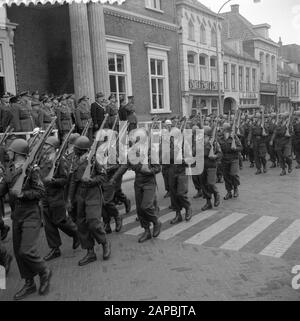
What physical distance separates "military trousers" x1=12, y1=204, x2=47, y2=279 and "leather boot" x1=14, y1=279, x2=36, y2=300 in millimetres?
102

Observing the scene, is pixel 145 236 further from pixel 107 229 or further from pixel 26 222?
pixel 26 222

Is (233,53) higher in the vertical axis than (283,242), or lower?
higher

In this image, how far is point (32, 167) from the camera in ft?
17.1

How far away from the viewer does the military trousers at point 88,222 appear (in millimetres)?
6156

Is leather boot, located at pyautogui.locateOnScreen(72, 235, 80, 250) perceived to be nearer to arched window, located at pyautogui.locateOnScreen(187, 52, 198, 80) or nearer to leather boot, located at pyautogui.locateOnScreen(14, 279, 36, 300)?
leather boot, located at pyautogui.locateOnScreen(14, 279, 36, 300)

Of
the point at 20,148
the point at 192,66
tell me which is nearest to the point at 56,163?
the point at 20,148

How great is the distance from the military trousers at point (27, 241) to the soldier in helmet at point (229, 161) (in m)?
6.11

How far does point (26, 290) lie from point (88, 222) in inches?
53.1

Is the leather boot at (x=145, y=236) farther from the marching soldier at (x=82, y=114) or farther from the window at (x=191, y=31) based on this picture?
the window at (x=191, y=31)

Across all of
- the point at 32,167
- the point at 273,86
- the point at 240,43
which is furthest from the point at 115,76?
the point at 273,86

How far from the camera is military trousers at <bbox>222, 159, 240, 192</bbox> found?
10.4m

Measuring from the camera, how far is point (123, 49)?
18969 millimetres

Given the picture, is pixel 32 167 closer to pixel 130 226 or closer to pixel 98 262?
pixel 98 262
